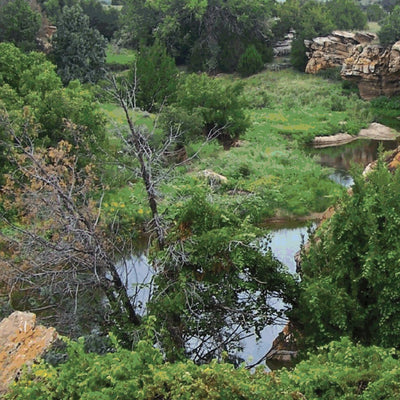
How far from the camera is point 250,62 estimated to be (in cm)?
4394

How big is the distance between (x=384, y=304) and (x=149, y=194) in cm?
423

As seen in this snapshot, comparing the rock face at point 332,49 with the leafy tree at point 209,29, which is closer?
the rock face at point 332,49

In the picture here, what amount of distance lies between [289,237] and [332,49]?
2684cm

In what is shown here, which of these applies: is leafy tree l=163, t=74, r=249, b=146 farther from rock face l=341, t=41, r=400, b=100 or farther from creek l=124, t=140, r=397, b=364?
rock face l=341, t=41, r=400, b=100

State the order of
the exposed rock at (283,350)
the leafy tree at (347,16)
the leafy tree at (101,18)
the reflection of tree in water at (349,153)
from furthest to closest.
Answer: the leafy tree at (101,18) < the leafy tree at (347,16) < the reflection of tree in water at (349,153) < the exposed rock at (283,350)

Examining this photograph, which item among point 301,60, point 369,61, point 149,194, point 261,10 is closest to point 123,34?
point 261,10

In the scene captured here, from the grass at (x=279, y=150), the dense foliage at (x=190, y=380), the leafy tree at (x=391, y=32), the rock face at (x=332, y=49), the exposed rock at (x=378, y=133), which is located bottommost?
the exposed rock at (x=378, y=133)

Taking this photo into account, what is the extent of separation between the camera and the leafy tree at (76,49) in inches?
1449

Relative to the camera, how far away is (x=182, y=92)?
29516 millimetres

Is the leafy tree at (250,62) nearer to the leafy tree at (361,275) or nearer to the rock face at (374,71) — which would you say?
the rock face at (374,71)

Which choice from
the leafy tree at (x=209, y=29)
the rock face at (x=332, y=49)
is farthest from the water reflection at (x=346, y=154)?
the leafy tree at (x=209, y=29)

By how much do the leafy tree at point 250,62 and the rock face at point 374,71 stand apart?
7907 millimetres

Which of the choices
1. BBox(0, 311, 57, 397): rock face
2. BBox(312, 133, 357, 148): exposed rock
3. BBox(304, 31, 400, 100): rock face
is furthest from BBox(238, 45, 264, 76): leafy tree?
BBox(0, 311, 57, 397): rock face

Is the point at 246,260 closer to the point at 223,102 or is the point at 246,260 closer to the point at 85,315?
the point at 85,315
